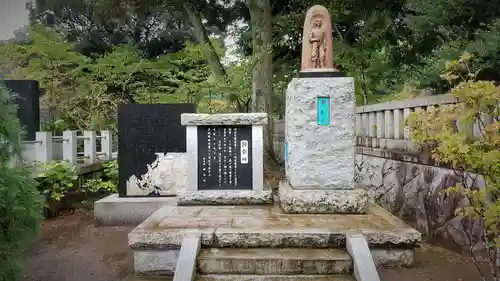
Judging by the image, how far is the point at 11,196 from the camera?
3.23 m

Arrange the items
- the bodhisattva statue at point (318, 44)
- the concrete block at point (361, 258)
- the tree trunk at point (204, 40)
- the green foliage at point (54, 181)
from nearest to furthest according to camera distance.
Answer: the concrete block at point (361, 258) < the bodhisattva statue at point (318, 44) < the green foliage at point (54, 181) < the tree trunk at point (204, 40)

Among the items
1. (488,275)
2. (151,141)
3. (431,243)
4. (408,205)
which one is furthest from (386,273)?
(151,141)

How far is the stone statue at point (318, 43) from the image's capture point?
5.64 m

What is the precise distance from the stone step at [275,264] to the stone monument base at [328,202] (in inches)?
47.6

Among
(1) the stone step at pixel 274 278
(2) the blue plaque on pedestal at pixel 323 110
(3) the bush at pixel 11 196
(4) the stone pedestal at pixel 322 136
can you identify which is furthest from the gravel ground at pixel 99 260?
(2) the blue plaque on pedestal at pixel 323 110

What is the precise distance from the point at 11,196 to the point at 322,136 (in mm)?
3666

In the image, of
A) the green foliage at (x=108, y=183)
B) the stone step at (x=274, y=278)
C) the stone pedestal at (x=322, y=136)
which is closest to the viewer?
the stone step at (x=274, y=278)

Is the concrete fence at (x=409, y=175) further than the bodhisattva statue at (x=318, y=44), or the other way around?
the bodhisattva statue at (x=318, y=44)

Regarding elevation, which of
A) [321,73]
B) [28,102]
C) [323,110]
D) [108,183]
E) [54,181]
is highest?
[28,102]

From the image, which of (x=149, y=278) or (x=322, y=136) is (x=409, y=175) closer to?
(x=322, y=136)

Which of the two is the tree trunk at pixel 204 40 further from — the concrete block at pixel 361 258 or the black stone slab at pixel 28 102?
the concrete block at pixel 361 258

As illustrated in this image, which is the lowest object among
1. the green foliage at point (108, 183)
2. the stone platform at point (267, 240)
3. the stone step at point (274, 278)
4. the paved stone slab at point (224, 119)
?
the stone step at point (274, 278)

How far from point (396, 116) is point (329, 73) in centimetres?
189

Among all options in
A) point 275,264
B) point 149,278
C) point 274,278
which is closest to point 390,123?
point 275,264
